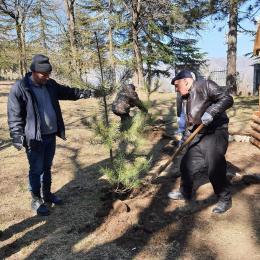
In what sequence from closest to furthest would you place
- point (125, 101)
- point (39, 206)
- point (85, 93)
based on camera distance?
point (39, 206)
point (85, 93)
point (125, 101)

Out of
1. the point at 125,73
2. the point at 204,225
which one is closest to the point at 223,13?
the point at 125,73

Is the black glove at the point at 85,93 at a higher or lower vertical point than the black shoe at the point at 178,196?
higher

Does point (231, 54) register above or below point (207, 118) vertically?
above

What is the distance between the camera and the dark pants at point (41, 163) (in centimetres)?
477

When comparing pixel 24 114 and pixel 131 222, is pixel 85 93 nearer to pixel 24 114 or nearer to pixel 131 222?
pixel 24 114

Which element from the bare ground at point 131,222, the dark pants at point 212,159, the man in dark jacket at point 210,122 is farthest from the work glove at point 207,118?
the bare ground at point 131,222

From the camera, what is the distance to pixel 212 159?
4484mm

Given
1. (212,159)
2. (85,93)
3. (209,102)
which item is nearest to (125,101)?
(85,93)

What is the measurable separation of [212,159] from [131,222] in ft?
3.66

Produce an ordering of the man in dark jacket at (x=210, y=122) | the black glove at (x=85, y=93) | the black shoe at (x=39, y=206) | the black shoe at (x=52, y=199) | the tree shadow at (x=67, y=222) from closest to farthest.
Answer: the tree shadow at (x=67, y=222) < the man in dark jacket at (x=210, y=122) < the black shoe at (x=39, y=206) < the black glove at (x=85, y=93) < the black shoe at (x=52, y=199)

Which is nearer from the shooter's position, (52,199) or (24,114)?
(24,114)

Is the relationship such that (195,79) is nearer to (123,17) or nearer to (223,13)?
(223,13)

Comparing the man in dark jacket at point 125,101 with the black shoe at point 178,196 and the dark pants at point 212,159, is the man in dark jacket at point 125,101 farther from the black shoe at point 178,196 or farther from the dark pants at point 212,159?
the dark pants at point 212,159

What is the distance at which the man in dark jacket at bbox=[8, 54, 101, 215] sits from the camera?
4539mm
